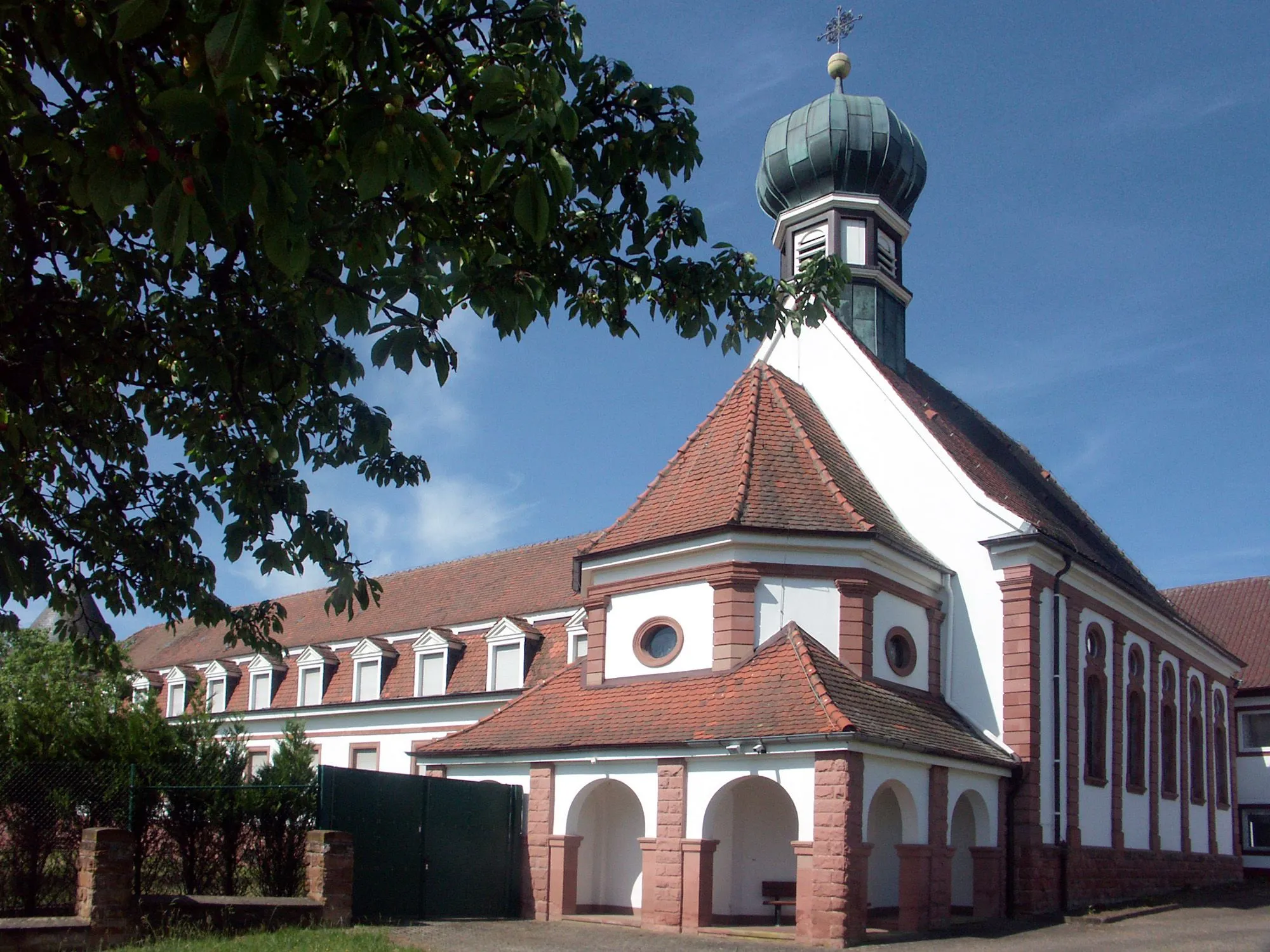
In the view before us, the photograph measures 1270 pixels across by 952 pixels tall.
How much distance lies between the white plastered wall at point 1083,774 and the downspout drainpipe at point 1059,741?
31.5 inches

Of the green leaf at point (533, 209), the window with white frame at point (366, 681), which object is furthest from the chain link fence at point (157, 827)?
the window with white frame at point (366, 681)

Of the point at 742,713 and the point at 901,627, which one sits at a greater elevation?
the point at 901,627

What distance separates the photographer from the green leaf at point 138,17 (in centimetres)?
354

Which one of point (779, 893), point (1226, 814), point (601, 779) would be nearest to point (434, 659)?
point (601, 779)

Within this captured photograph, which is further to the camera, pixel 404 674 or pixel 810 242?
pixel 404 674

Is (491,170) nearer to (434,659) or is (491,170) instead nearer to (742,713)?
(742,713)

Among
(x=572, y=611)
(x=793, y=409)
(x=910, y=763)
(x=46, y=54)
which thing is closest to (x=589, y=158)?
(x=46, y=54)

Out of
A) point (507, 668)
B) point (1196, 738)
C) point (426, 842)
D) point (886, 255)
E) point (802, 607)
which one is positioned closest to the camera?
point (426, 842)

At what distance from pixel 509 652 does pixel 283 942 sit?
17.5 meters

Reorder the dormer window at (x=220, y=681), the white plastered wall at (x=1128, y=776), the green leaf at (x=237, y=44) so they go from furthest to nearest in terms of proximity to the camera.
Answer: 1. the dormer window at (x=220, y=681)
2. the white plastered wall at (x=1128, y=776)
3. the green leaf at (x=237, y=44)

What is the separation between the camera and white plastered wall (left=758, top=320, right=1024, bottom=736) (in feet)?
68.2

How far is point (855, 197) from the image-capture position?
2627cm

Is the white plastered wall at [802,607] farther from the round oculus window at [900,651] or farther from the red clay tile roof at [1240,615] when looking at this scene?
the red clay tile roof at [1240,615]

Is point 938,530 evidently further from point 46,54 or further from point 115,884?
point 46,54
